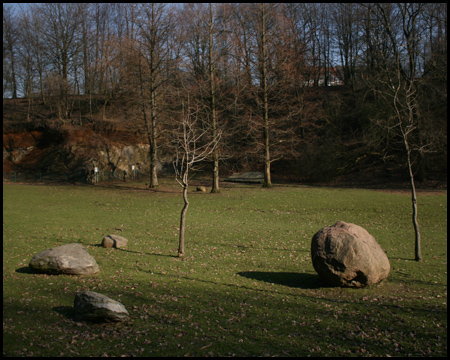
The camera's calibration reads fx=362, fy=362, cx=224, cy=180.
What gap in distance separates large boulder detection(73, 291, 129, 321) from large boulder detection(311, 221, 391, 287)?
4.92m

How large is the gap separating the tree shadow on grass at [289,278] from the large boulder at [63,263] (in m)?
4.32

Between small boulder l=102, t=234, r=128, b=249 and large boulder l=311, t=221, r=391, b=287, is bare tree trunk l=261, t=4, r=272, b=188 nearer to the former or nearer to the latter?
small boulder l=102, t=234, r=128, b=249

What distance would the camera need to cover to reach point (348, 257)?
8797 millimetres

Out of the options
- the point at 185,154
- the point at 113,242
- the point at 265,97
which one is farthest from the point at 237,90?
the point at 113,242

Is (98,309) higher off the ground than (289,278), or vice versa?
(98,309)

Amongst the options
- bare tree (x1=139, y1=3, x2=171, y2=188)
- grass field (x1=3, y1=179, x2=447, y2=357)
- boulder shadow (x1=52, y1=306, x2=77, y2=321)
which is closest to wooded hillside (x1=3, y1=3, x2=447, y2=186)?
bare tree (x1=139, y1=3, x2=171, y2=188)

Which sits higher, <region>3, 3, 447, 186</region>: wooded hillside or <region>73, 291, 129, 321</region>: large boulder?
<region>3, 3, 447, 186</region>: wooded hillside

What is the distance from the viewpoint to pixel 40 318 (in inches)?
276

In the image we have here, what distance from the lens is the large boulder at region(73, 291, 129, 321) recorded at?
6.70 metres

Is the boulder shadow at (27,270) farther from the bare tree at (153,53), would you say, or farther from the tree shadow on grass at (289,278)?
the bare tree at (153,53)

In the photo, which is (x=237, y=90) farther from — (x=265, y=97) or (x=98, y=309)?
(x=98, y=309)

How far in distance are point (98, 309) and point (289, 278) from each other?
5.64m

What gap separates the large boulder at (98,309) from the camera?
22.0 feet

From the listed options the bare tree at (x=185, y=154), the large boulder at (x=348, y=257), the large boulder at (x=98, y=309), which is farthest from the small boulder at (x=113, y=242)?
the large boulder at (x=348, y=257)
